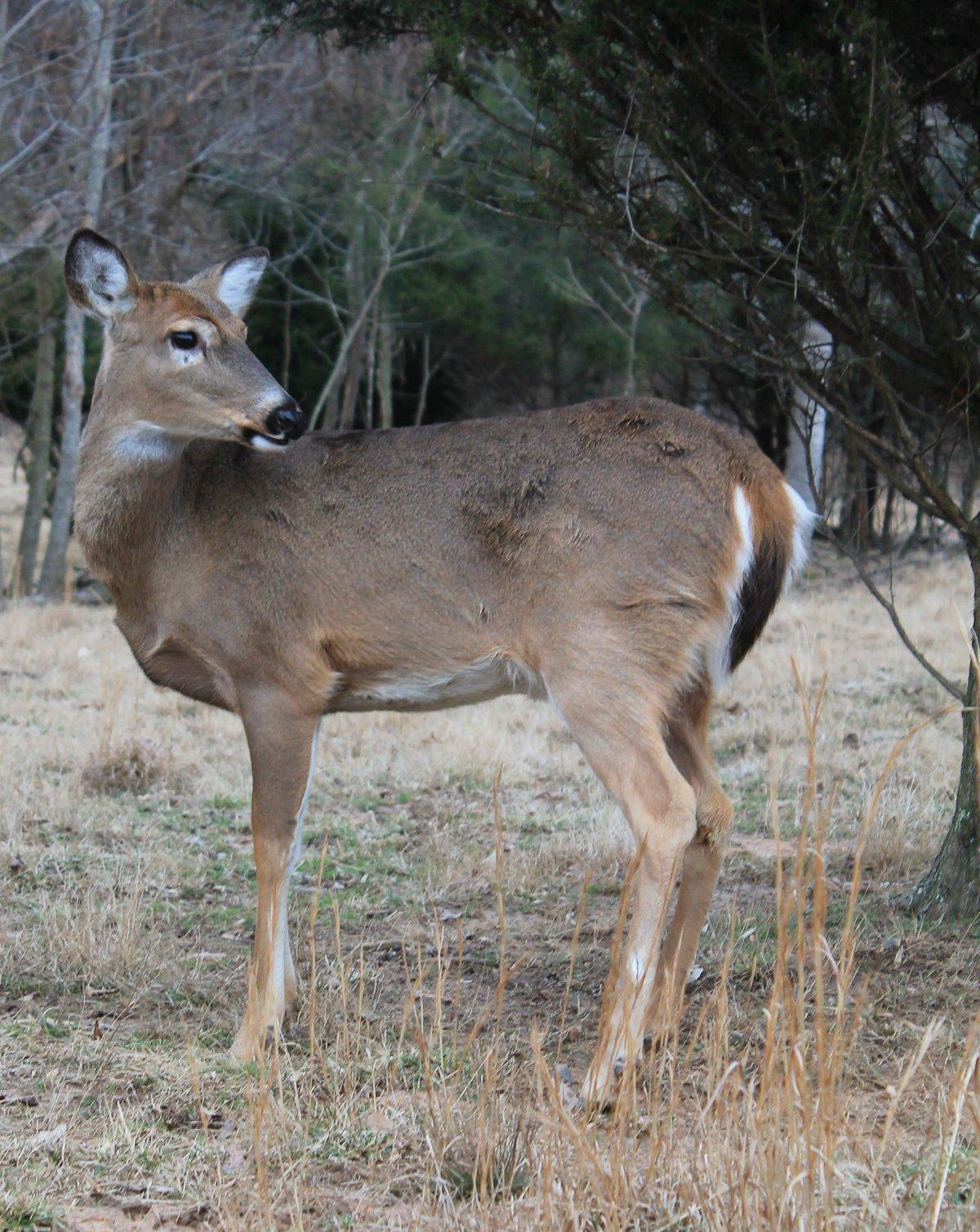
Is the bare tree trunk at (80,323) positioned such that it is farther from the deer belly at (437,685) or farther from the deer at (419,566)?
the deer belly at (437,685)

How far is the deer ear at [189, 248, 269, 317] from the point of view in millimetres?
5613

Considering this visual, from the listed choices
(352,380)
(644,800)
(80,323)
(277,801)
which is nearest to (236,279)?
(277,801)

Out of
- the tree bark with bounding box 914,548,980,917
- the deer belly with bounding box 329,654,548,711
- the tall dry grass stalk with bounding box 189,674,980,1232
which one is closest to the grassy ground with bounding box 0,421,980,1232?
the tall dry grass stalk with bounding box 189,674,980,1232

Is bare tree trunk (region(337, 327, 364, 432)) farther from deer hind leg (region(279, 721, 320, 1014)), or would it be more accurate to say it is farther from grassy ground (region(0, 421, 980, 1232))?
deer hind leg (region(279, 721, 320, 1014))

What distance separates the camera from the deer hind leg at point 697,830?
468 centimetres

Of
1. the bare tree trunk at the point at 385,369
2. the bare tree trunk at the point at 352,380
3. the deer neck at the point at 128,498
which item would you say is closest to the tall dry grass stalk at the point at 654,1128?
the deer neck at the point at 128,498

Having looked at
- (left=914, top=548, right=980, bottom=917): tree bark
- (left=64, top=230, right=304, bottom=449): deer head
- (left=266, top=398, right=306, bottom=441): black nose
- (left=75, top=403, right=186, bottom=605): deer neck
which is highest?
(left=64, top=230, right=304, bottom=449): deer head

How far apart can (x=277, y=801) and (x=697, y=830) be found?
146 cm

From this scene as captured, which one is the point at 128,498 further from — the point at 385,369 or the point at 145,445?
the point at 385,369

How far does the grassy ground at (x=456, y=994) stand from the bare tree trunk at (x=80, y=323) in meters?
6.78

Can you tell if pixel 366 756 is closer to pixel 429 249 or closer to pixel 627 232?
pixel 627 232

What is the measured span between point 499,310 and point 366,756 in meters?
16.9

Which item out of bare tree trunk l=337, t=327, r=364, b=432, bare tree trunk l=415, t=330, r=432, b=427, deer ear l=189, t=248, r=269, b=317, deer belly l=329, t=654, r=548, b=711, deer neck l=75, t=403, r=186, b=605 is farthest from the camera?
bare tree trunk l=415, t=330, r=432, b=427

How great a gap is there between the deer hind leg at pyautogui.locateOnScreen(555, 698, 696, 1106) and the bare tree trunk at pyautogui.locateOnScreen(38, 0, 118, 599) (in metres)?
10.0
